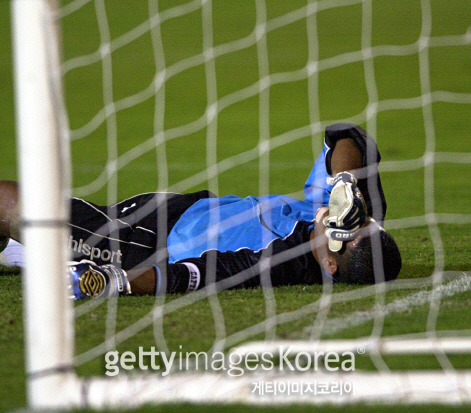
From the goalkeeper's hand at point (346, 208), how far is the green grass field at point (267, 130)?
267 mm

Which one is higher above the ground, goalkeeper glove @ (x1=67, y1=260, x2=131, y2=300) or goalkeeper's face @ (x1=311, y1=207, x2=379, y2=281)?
goalkeeper's face @ (x1=311, y1=207, x2=379, y2=281)

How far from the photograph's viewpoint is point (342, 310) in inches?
84.4

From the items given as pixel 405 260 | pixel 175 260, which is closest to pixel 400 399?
pixel 175 260

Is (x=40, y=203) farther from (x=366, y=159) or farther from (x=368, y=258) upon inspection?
(x=366, y=159)

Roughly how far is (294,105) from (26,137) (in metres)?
10.4

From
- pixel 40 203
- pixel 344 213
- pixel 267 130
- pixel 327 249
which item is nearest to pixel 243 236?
pixel 327 249

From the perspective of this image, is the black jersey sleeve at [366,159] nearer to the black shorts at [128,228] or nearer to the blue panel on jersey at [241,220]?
the blue panel on jersey at [241,220]

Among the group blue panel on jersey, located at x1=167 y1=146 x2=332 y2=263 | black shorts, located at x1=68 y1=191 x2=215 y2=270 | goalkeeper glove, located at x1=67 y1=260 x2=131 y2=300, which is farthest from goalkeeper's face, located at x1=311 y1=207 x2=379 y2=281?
goalkeeper glove, located at x1=67 y1=260 x2=131 y2=300

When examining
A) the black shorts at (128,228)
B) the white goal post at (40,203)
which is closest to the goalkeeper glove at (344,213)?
the black shorts at (128,228)

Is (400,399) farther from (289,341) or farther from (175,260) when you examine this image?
(175,260)

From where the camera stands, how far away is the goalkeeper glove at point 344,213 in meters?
2.25

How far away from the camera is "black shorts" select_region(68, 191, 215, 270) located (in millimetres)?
2533

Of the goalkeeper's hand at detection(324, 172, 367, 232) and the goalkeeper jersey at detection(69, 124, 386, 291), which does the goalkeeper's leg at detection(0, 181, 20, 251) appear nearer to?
the goalkeeper jersey at detection(69, 124, 386, 291)

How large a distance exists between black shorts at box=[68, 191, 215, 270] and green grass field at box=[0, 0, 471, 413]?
0.30m
